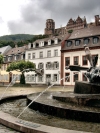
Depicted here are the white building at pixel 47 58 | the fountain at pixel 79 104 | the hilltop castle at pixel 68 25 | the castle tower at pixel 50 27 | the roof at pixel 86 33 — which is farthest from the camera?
the castle tower at pixel 50 27

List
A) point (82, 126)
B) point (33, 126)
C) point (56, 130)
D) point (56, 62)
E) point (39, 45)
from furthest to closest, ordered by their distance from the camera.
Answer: point (39, 45), point (56, 62), point (82, 126), point (33, 126), point (56, 130)

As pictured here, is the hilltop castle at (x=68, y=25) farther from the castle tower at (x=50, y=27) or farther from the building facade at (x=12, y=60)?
the building facade at (x=12, y=60)

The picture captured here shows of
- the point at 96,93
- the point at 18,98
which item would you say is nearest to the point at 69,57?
the point at 18,98

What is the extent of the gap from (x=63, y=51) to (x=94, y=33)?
842cm

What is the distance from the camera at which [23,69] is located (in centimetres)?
4234

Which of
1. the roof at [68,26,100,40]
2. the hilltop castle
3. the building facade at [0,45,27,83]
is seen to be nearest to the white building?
the roof at [68,26,100,40]

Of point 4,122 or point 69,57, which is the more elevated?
point 69,57

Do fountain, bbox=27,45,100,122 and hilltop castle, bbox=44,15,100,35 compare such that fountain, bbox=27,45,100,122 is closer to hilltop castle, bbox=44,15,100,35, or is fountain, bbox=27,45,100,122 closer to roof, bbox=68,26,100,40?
roof, bbox=68,26,100,40

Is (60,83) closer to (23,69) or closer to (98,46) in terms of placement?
(23,69)

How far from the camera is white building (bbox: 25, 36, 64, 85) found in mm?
46938

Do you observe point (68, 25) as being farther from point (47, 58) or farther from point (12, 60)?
point (47, 58)

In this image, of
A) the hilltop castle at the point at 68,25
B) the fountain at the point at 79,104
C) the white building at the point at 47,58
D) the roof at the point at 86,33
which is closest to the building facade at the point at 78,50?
the roof at the point at 86,33

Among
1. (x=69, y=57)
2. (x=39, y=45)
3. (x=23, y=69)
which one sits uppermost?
(x=39, y=45)

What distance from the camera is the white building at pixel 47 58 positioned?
4694cm
